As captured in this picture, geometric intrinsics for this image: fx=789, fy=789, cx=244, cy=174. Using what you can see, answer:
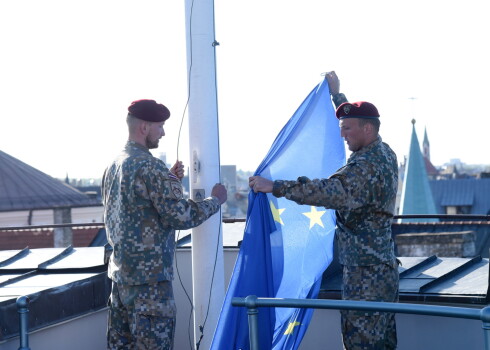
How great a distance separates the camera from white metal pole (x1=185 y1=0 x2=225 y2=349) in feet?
16.9

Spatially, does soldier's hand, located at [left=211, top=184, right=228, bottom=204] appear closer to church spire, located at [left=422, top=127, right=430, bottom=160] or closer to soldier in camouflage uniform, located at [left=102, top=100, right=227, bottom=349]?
soldier in camouflage uniform, located at [left=102, top=100, right=227, bottom=349]

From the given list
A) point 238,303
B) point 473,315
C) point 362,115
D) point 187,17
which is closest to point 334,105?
point 362,115

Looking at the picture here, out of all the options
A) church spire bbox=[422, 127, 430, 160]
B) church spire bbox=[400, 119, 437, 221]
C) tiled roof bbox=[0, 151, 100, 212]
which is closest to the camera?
tiled roof bbox=[0, 151, 100, 212]

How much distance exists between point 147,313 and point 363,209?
54.3 inches

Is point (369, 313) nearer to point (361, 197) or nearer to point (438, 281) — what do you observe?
point (361, 197)

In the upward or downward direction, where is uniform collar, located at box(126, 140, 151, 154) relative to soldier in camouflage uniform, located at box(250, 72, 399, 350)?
upward

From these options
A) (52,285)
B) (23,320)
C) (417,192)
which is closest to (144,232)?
→ (23,320)

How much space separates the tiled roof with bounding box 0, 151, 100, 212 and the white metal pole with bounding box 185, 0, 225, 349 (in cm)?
4508

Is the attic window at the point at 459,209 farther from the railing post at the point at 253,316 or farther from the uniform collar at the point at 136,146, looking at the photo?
the railing post at the point at 253,316

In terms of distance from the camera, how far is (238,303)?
13.2 feet

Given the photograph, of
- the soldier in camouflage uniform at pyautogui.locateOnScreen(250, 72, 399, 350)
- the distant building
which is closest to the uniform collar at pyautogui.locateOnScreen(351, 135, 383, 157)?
the soldier in camouflage uniform at pyautogui.locateOnScreen(250, 72, 399, 350)

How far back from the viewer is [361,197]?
4.48m

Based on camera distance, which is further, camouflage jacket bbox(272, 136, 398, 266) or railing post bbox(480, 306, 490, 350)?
camouflage jacket bbox(272, 136, 398, 266)

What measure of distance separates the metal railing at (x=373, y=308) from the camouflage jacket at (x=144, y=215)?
0.70 meters
